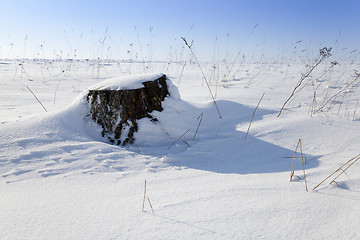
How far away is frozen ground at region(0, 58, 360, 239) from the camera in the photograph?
89 centimetres

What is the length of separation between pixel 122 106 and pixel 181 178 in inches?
36.7

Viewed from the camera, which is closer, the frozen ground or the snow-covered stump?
the frozen ground

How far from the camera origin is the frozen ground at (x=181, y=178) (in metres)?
0.89

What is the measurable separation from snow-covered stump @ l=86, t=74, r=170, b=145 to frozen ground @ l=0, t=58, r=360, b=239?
10 cm

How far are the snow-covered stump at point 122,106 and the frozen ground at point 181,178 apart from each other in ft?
0.32

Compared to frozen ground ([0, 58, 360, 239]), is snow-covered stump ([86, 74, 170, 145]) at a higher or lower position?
higher

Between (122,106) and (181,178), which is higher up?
(122,106)

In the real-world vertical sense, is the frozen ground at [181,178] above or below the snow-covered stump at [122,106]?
below

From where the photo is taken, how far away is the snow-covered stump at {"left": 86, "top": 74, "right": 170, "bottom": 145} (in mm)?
2020

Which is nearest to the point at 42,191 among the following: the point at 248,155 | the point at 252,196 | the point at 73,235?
the point at 73,235

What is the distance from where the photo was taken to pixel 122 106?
6.66ft

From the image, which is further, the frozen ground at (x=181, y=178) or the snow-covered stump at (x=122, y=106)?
the snow-covered stump at (x=122, y=106)

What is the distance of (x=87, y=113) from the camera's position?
216 centimetres

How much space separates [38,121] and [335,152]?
2.35 m
